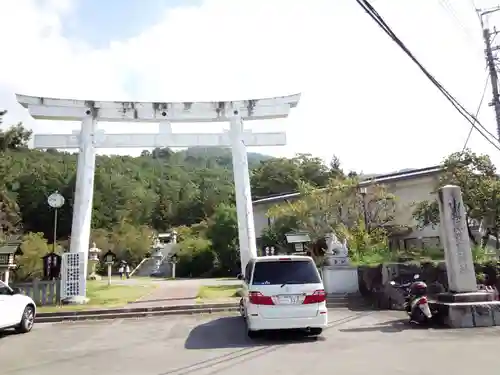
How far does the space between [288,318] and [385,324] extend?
3.34 m

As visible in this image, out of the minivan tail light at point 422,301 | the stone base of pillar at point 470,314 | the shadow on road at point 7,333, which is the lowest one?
the shadow on road at point 7,333

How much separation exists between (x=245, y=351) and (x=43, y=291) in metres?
10.8

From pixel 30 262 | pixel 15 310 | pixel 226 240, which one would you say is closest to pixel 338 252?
pixel 15 310

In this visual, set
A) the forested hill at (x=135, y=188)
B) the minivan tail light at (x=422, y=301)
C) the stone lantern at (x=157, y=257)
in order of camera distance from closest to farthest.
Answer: the minivan tail light at (x=422, y=301)
the stone lantern at (x=157, y=257)
the forested hill at (x=135, y=188)

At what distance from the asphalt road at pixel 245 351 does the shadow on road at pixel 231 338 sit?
19 millimetres

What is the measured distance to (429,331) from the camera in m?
9.42

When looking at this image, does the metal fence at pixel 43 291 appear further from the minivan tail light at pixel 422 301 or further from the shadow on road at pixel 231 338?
the minivan tail light at pixel 422 301

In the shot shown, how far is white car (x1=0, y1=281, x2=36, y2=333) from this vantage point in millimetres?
10133

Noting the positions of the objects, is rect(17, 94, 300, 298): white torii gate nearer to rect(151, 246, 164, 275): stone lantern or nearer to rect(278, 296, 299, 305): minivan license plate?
rect(278, 296, 299, 305): minivan license plate

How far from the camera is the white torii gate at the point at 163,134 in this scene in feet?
56.5

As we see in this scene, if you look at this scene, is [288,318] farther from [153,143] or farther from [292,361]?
[153,143]

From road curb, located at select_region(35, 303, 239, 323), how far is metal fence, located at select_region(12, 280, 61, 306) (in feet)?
6.79

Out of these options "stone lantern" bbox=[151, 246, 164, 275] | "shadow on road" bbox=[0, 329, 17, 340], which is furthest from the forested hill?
"shadow on road" bbox=[0, 329, 17, 340]

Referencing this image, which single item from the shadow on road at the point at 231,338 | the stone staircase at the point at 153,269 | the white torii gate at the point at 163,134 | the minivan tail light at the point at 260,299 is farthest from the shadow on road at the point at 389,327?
the stone staircase at the point at 153,269
